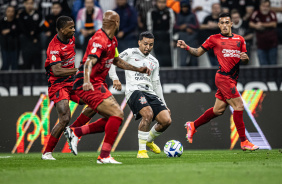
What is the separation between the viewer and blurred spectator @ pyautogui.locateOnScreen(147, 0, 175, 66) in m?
14.2

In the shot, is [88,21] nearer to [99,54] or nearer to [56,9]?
[56,9]

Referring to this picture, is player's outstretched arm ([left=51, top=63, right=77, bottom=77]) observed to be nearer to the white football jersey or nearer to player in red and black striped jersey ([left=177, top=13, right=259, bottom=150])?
the white football jersey

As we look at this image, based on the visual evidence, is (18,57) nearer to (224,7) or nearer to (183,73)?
(183,73)

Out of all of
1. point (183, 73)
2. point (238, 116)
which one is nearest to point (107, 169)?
point (238, 116)

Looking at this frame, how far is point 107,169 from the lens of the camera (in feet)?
19.7

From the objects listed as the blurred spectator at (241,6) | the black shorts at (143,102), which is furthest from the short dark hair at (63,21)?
the blurred spectator at (241,6)

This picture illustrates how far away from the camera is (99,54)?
668 centimetres

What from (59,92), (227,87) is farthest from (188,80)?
(59,92)

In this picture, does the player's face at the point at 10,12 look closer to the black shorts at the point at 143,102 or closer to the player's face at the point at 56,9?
the player's face at the point at 56,9

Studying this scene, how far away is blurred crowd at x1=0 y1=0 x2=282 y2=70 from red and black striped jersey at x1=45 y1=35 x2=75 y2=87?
5899 mm

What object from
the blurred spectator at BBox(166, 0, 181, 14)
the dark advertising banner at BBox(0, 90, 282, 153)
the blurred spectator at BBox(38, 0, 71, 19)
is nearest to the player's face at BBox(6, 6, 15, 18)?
the blurred spectator at BBox(38, 0, 71, 19)

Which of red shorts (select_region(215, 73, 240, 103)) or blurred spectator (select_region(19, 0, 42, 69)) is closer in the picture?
red shorts (select_region(215, 73, 240, 103))

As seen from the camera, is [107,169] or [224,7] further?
[224,7]

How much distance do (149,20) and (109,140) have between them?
8.22 meters
